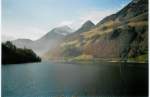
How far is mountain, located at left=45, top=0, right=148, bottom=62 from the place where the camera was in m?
4.69

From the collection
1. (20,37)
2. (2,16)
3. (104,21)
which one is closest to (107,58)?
(104,21)

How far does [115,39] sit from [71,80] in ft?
2.65

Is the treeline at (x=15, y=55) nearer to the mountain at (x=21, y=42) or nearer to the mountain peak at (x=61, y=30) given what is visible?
the mountain at (x=21, y=42)

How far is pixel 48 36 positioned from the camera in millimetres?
4648

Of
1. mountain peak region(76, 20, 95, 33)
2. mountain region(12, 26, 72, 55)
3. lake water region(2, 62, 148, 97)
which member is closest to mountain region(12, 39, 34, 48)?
mountain region(12, 26, 72, 55)

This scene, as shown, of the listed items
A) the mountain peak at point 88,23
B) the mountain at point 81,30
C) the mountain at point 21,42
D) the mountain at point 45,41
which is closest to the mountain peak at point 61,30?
the mountain at point 45,41

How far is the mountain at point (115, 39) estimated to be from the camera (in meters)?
4.69

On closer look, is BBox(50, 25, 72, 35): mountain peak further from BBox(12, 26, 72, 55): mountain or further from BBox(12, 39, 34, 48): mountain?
BBox(12, 39, 34, 48): mountain

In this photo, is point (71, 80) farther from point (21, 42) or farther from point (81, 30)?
point (21, 42)

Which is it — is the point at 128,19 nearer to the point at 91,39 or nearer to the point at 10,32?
the point at 91,39

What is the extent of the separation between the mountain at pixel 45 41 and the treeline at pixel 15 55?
7 centimetres

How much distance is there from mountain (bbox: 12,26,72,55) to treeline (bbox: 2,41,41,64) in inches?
2.7

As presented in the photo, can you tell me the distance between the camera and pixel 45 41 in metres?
4.69

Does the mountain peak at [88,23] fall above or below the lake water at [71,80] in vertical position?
above
